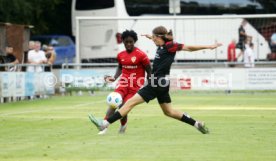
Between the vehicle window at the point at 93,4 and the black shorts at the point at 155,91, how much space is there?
28.3 m

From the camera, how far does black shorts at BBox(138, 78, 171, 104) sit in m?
17.1

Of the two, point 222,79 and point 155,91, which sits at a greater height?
point 222,79

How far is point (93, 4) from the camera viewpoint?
46219mm

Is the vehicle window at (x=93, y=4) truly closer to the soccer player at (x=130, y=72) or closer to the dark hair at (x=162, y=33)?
the soccer player at (x=130, y=72)

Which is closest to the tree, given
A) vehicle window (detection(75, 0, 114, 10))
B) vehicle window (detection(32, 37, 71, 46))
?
vehicle window (detection(32, 37, 71, 46))

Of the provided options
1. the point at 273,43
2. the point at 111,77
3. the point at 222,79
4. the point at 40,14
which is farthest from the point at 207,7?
the point at 111,77

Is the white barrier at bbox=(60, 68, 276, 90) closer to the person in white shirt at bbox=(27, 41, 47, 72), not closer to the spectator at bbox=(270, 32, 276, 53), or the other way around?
the person in white shirt at bbox=(27, 41, 47, 72)

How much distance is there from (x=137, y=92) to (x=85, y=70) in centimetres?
2048

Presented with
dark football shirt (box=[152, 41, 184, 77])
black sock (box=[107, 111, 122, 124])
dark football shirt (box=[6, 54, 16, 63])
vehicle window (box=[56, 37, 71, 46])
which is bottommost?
black sock (box=[107, 111, 122, 124])

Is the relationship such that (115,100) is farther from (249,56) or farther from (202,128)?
(249,56)

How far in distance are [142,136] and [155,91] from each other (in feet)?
2.84

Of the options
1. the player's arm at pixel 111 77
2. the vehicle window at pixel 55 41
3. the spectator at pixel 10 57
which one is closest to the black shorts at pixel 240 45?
the spectator at pixel 10 57

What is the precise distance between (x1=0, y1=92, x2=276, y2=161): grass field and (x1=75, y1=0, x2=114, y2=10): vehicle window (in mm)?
17316

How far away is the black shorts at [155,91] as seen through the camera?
17094 millimetres
